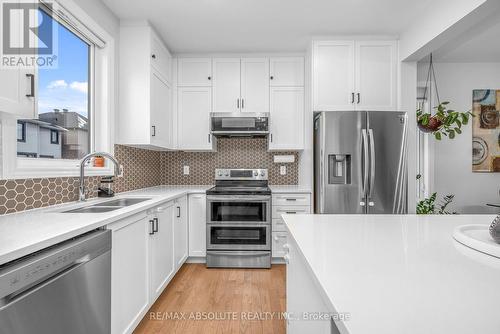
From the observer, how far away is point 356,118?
2.72m

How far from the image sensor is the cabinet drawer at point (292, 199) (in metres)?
3.10

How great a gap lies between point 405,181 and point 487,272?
7.36 ft

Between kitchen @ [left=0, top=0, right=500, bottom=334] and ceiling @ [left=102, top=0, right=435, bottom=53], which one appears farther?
ceiling @ [left=102, top=0, right=435, bottom=53]

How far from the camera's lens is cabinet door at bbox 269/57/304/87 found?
11.1 ft

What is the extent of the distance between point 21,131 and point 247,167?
246cm

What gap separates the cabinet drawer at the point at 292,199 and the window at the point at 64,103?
→ 197 centimetres

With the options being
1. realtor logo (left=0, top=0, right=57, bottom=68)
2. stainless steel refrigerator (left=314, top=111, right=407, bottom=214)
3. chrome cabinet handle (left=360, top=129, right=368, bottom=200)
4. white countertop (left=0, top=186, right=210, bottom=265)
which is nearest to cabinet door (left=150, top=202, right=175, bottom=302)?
white countertop (left=0, top=186, right=210, bottom=265)

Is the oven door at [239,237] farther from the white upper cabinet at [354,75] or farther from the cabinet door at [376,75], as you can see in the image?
the cabinet door at [376,75]

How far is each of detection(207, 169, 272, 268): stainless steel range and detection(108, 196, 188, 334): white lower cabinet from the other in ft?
1.56

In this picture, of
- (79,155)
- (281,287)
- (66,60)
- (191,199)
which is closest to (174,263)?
(191,199)

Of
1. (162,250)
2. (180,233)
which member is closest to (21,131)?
(162,250)

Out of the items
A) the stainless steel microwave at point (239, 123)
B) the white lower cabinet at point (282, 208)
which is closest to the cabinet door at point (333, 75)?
the stainless steel microwave at point (239, 123)

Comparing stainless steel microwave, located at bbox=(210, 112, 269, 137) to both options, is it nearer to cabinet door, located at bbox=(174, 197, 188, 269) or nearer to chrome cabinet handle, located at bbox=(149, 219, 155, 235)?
cabinet door, located at bbox=(174, 197, 188, 269)

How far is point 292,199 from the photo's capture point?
122 inches
